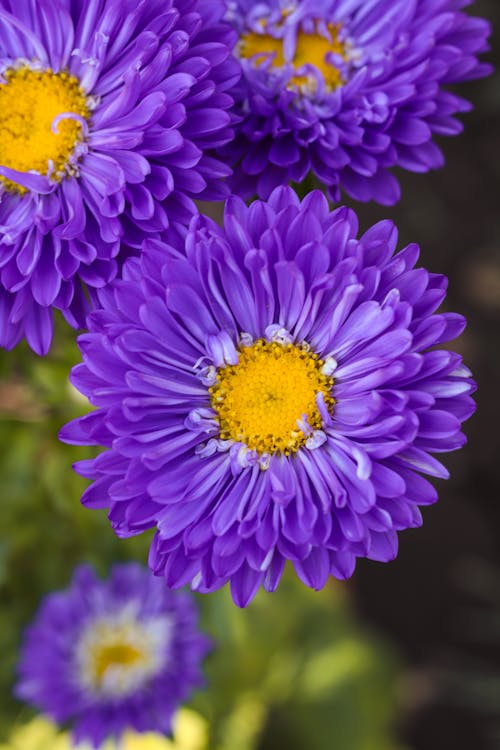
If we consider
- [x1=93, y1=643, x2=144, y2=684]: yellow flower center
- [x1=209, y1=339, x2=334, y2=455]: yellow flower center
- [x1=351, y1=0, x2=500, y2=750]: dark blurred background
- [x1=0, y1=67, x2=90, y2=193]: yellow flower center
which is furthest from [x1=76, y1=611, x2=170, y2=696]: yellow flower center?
→ [x1=351, y1=0, x2=500, y2=750]: dark blurred background

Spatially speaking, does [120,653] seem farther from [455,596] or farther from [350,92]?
[455,596]

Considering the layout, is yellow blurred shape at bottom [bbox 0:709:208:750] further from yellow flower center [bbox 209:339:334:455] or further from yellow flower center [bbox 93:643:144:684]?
yellow flower center [bbox 209:339:334:455]

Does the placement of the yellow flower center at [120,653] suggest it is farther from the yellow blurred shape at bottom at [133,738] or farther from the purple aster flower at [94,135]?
the purple aster flower at [94,135]

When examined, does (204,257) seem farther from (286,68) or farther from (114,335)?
(286,68)

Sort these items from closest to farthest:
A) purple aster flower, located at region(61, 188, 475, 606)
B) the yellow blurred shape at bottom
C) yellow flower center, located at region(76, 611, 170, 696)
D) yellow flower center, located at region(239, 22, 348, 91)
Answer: purple aster flower, located at region(61, 188, 475, 606) → yellow flower center, located at region(239, 22, 348, 91) → yellow flower center, located at region(76, 611, 170, 696) → the yellow blurred shape at bottom

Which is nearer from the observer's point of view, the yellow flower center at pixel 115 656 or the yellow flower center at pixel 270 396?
the yellow flower center at pixel 270 396

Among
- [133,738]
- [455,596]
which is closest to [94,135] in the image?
[133,738]

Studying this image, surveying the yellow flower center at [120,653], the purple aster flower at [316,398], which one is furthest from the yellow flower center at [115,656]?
the purple aster flower at [316,398]
